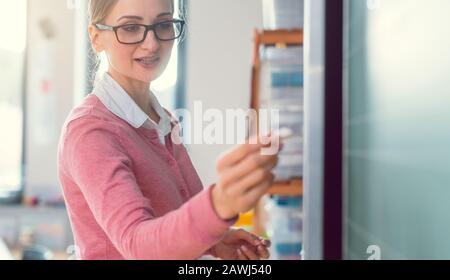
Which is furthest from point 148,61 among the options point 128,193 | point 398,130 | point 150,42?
point 398,130

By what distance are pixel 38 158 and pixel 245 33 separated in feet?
1.32

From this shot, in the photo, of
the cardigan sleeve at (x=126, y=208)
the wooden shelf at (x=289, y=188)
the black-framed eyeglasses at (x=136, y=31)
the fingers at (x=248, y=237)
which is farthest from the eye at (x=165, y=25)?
the wooden shelf at (x=289, y=188)

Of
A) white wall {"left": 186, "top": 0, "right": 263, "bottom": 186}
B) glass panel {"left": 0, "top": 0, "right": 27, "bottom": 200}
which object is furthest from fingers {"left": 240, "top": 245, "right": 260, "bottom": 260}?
glass panel {"left": 0, "top": 0, "right": 27, "bottom": 200}

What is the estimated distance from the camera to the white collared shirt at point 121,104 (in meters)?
0.53

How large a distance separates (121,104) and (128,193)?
11 centimetres

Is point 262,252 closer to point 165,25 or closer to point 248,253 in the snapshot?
point 248,253

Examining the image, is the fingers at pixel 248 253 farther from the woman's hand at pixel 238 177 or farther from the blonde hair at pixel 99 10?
the blonde hair at pixel 99 10

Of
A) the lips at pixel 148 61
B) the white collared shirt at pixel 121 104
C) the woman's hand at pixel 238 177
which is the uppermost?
the lips at pixel 148 61

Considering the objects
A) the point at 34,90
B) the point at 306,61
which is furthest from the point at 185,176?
the point at 34,90

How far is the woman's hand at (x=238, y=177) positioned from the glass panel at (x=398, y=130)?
0.27m

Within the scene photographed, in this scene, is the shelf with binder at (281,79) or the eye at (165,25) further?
the shelf with binder at (281,79)

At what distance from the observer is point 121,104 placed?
532mm

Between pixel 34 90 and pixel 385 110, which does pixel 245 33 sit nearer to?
pixel 385 110

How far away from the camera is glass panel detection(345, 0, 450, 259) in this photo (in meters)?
0.61
